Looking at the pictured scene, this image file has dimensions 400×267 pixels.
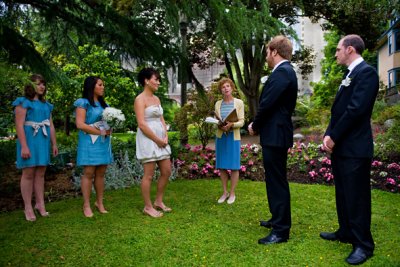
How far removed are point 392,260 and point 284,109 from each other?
1.65 m

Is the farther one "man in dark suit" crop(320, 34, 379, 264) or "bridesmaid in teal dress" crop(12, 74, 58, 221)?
"bridesmaid in teal dress" crop(12, 74, 58, 221)

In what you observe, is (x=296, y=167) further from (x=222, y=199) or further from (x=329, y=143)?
(x=329, y=143)

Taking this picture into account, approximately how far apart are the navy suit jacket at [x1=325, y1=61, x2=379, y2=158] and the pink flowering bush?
339cm

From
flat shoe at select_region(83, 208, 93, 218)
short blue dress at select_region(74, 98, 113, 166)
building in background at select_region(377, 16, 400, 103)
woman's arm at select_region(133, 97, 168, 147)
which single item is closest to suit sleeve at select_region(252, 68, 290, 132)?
woman's arm at select_region(133, 97, 168, 147)

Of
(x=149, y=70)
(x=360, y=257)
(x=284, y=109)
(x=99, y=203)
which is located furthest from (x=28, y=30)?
(x=360, y=257)

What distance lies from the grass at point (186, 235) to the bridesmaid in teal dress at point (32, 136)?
0.48m

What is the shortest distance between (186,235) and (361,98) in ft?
7.33

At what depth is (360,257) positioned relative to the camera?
347cm

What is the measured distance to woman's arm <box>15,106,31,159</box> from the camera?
4605 mm

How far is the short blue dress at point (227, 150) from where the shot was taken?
5.41 meters

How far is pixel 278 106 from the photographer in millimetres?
3857

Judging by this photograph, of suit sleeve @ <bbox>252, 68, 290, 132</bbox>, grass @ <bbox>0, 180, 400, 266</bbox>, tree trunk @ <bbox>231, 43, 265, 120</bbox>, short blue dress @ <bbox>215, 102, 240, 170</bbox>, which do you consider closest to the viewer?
grass @ <bbox>0, 180, 400, 266</bbox>

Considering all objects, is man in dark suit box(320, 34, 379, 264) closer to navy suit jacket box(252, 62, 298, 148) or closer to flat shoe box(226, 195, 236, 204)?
navy suit jacket box(252, 62, 298, 148)

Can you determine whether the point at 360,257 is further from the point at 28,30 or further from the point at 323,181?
the point at 28,30
